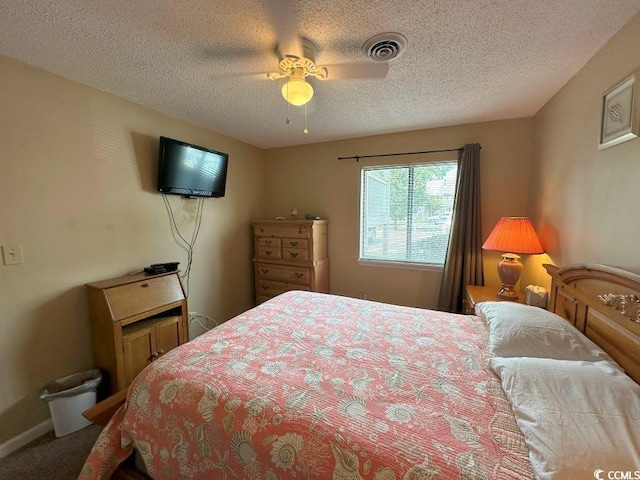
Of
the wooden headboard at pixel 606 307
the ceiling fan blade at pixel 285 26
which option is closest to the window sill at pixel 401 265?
the wooden headboard at pixel 606 307

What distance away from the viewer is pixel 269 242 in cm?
344

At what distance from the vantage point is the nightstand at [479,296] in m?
2.28

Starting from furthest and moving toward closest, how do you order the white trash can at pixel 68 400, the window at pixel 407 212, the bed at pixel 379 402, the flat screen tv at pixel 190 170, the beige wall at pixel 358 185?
the window at pixel 407 212
the beige wall at pixel 358 185
the flat screen tv at pixel 190 170
the white trash can at pixel 68 400
the bed at pixel 379 402

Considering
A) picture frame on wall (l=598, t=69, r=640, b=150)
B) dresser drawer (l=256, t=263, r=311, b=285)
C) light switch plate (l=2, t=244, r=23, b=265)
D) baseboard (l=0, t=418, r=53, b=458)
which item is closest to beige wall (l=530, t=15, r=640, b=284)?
picture frame on wall (l=598, t=69, r=640, b=150)

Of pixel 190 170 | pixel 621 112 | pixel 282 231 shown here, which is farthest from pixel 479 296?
pixel 190 170

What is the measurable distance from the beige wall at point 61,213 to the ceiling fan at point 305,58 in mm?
1462

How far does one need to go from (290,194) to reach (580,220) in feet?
9.82

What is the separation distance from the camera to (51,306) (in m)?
1.84

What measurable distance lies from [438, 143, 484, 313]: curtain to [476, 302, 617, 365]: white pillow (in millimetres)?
1329

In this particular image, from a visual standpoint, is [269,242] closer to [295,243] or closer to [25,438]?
[295,243]

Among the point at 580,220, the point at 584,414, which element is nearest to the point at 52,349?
the point at 584,414

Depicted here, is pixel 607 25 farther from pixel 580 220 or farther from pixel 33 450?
pixel 33 450

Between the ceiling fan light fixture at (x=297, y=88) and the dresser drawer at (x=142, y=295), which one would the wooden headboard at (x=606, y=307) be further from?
the dresser drawer at (x=142, y=295)

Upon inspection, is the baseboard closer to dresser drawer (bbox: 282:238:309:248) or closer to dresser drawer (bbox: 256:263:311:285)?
dresser drawer (bbox: 256:263:311:285)
